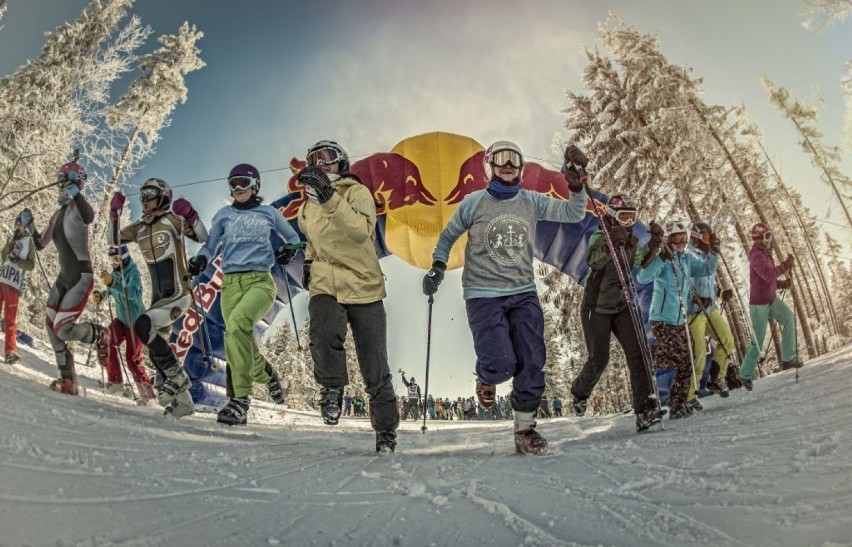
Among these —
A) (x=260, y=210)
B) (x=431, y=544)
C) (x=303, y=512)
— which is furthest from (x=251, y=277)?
(x=431, y=544)

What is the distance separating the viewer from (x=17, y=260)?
19.5 ft

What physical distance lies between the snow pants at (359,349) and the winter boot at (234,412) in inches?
39.9

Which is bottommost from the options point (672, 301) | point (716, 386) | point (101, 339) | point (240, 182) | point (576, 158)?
point (716, 386)

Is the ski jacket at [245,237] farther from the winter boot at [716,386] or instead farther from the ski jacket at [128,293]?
the winter boot at [716,386]

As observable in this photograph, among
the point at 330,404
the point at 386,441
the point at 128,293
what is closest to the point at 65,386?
the point at 128,293

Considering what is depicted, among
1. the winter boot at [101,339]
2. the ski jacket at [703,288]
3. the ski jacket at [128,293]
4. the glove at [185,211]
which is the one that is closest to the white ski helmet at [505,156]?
the glove at [185,211]

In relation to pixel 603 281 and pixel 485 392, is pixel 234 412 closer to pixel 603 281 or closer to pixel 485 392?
pixel 485 392

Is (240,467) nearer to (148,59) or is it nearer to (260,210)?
(260,210)

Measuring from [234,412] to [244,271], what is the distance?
123 centimetres

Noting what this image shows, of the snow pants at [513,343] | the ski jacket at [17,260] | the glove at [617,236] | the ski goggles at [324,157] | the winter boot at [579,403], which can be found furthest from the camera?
the ski jacket at [17,260]

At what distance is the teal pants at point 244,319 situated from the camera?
175 inches

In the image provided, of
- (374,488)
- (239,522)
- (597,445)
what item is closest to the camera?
(239,522)

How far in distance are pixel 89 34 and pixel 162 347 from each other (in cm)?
1486

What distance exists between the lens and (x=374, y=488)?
7.50 feet
